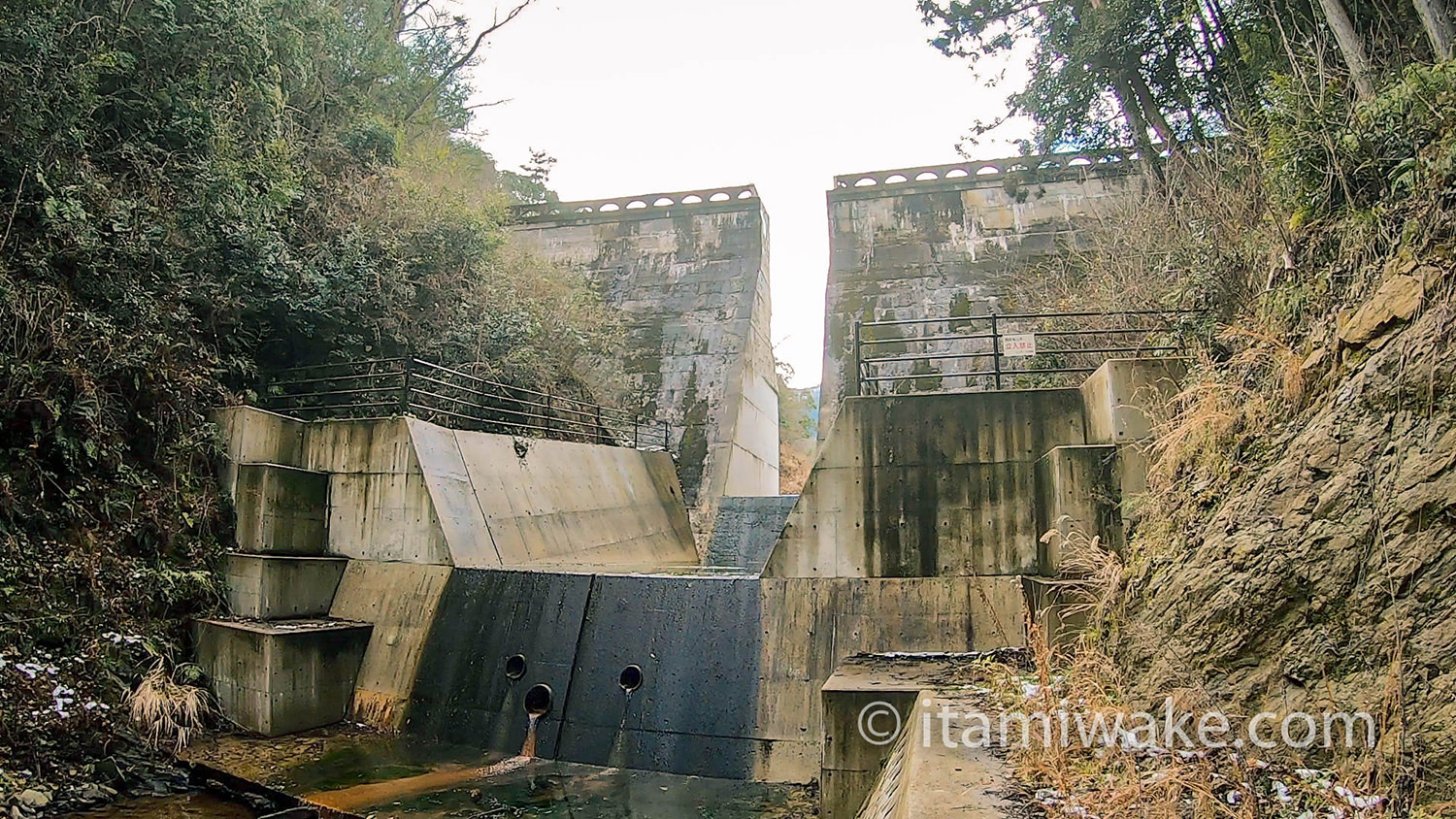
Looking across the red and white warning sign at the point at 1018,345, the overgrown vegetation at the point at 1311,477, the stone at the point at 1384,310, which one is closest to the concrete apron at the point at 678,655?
the overgrown vegetation at the point at 1311,477

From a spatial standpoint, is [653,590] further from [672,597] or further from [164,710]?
[164,710]

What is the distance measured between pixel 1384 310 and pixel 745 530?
427 inches

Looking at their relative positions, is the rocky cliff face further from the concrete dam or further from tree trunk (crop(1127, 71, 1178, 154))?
tree trunk (crop(1127, 71, 1178, 154))

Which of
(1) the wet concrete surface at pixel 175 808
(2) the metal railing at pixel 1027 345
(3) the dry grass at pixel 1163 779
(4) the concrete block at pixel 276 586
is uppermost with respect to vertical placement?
(2) the metal railing at pixel 1027 345

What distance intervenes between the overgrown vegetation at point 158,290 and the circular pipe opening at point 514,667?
2919mm

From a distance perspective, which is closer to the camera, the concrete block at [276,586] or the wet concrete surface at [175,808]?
the wet concrete surface at [175,808]

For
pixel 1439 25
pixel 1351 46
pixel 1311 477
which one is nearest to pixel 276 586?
pixel 1311 477

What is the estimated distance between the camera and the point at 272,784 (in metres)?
6.71

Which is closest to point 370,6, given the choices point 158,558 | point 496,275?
point 496,275

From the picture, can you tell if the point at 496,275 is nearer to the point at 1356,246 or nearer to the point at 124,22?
the point at 124,22

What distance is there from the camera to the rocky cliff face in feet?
10.6

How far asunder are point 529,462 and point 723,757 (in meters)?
5.53

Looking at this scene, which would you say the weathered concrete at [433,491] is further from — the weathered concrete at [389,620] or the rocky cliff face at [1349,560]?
the rocky cliff face at [1349,560]

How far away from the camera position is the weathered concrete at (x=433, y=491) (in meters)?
9.38
